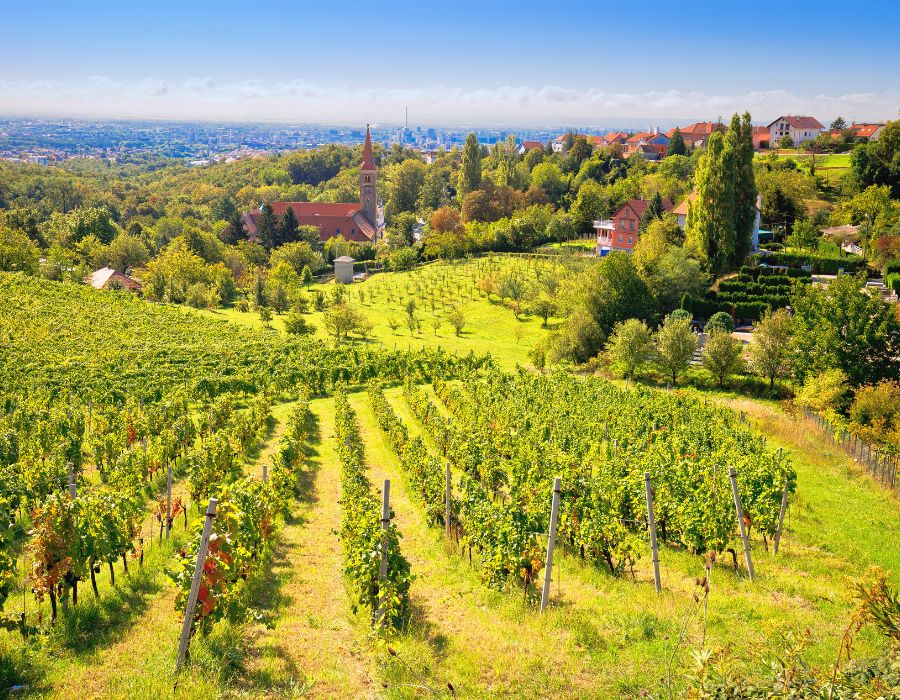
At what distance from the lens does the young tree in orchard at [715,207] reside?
4200 cm

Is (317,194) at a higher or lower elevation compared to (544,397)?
higher

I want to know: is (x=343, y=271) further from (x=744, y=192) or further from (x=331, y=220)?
(x=744, y=192)

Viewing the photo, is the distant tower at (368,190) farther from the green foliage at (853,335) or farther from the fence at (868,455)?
the fence at (868,455)

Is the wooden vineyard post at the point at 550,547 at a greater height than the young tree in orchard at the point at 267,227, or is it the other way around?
the young tree in orchard at the point at 267,227

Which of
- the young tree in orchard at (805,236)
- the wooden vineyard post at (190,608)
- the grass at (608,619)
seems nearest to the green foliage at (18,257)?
the grass at (608,619)

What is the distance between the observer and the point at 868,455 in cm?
1789

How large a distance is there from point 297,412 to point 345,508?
963cm

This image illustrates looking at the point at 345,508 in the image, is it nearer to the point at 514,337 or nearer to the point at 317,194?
the point at 514,337

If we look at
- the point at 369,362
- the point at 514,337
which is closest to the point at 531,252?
the point at 514,337

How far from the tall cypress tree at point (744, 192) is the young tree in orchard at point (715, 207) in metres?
0.77

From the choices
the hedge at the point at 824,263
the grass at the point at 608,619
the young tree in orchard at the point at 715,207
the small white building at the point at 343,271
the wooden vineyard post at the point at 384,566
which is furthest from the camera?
the small white building at the point at 343,271

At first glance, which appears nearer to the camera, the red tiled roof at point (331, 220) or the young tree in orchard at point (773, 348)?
the young tree in orchard at point (773, 348)

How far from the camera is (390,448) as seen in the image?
68.6 ft

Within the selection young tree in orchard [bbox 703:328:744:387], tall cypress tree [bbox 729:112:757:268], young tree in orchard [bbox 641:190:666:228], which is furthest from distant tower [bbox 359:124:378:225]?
young tree in orchard [bbox 703:328:744:387]
